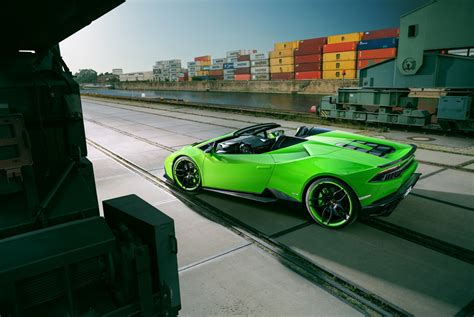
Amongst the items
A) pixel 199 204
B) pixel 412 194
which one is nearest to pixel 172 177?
pixel 199 204

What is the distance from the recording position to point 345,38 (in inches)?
2726

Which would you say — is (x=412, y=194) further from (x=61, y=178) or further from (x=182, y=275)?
(x=61, y=178)

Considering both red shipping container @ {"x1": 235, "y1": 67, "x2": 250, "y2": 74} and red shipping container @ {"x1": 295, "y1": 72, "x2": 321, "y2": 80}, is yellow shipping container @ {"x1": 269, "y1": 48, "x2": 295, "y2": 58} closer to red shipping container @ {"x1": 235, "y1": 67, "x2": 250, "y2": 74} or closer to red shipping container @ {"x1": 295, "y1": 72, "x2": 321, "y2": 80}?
red shipping container @ {"x1": 295, "y1": 72, "x2": 321, "y2": 80}

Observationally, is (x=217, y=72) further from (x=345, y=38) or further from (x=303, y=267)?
(x=303, y=267)

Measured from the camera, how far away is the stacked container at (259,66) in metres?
89.2

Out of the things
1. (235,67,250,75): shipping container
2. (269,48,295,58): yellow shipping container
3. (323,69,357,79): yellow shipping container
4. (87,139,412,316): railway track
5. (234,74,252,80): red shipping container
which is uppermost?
(269,48,295,58): yellow shipping container

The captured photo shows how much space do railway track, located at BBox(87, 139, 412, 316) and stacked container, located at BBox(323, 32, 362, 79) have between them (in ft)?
213

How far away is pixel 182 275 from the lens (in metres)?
3.95

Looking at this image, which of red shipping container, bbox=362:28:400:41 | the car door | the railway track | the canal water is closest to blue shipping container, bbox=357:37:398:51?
red shipping container, bbox=362:28:400:41

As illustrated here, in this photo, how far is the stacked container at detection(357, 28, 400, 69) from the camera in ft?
188

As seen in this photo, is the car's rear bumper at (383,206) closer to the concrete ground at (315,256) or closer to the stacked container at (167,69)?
the concrete ground at (315,256)

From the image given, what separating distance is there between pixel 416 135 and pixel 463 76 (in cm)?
326

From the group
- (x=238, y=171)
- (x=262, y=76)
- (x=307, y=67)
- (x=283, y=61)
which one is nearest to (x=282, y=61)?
(x=283, y=61)

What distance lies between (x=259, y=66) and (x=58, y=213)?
93867 mm
